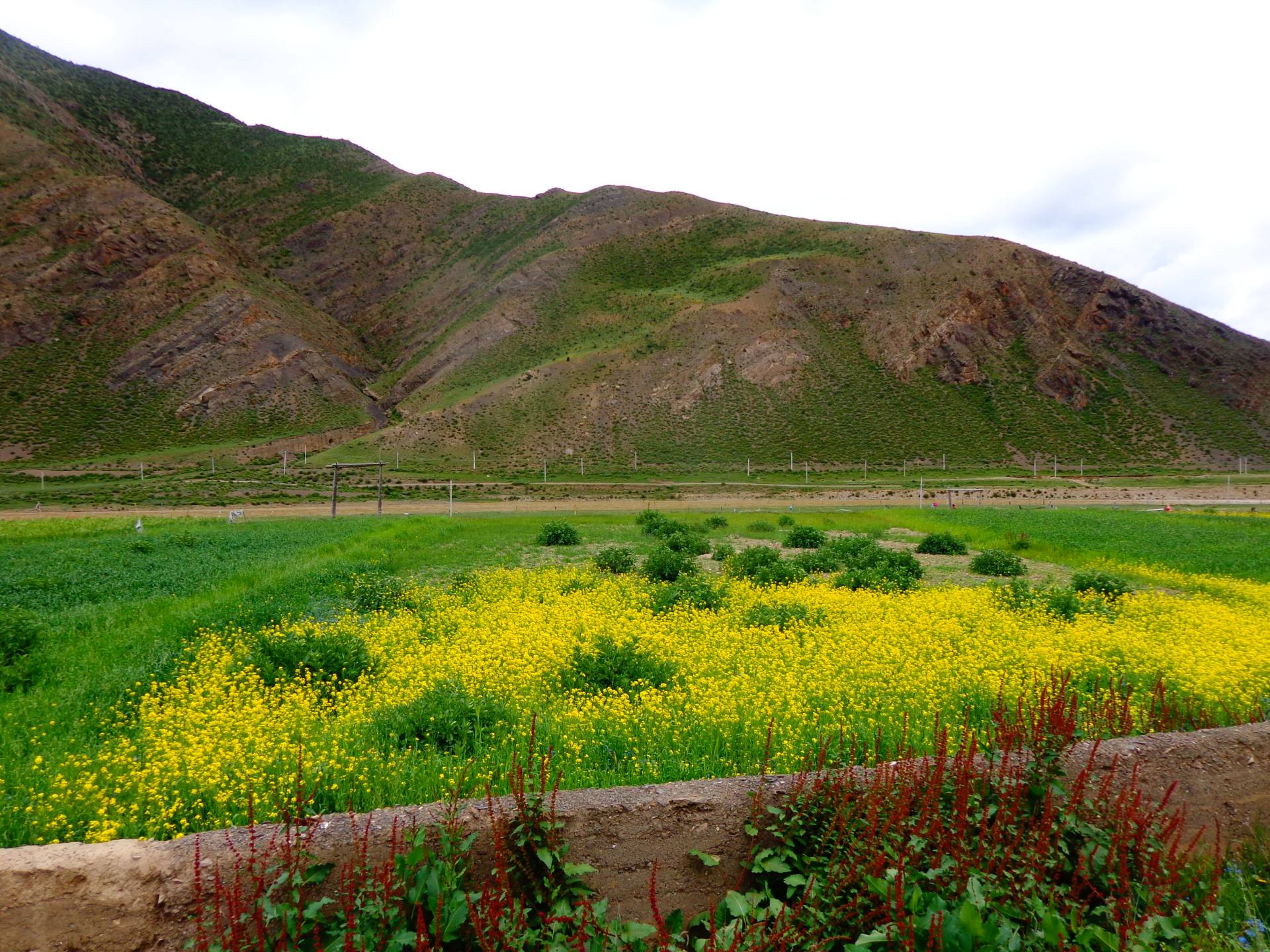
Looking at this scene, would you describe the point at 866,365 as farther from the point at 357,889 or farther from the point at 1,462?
the point at 1,462

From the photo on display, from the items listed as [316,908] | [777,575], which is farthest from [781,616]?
[316,908]

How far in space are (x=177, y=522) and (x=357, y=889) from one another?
2781 cm

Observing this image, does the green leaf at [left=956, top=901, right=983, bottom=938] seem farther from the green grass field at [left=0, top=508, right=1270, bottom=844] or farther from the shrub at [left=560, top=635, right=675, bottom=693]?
the green grass field at [left=0, top=508, right=1270, bottom=844]

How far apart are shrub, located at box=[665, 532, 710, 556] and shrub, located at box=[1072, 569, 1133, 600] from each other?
7.92m

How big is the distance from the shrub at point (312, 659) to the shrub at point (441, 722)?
5.30 ft

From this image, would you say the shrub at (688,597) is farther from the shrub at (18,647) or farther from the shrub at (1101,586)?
the shrub at (18,647)

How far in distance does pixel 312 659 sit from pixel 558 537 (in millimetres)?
12617

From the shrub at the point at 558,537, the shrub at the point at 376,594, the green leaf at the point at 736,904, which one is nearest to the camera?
the green leaf at the point at 736,904

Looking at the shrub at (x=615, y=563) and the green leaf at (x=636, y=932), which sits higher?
the green leaf at (x=636, y=932)

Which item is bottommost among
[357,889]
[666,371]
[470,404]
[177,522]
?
[177,522]

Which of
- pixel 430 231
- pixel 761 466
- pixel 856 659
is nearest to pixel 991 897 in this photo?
pixel 856 659

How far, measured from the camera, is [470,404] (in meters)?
69.1

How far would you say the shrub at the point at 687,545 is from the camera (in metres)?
16.8

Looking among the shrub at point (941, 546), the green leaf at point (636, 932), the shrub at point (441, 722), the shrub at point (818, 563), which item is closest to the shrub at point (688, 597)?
the shrub at point (818, 563)
